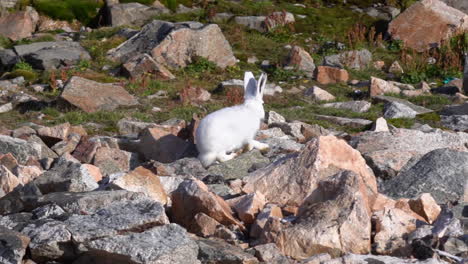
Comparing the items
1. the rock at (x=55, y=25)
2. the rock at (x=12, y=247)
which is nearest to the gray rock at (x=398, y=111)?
the rock at (x=12, y=247)

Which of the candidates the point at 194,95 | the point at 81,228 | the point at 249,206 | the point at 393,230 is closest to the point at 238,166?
the point at 249,206

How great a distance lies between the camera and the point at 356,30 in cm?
2428

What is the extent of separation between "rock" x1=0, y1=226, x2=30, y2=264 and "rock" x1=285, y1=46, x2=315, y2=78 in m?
15.5

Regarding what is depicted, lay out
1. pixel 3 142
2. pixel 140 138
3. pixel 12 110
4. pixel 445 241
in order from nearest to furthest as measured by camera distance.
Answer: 1. pixel 445 241
2. pixel 3 142
3. pixel 140 138
4. pixel 12 110

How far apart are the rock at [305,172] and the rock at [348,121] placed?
6115 mm

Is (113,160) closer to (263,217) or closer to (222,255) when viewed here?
(263,217)

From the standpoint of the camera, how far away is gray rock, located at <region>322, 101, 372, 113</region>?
16.6m

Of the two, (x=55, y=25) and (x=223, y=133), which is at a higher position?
(x=223, y=133)

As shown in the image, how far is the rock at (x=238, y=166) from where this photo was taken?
9460mm

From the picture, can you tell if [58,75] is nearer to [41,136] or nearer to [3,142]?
[41,136]

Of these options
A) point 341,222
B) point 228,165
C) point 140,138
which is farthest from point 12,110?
point 341,222

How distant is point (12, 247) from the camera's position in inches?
226

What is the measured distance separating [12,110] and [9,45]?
823cm

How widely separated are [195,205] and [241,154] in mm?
3367
